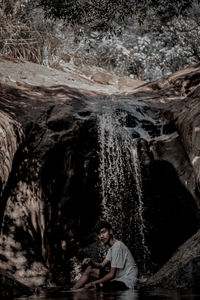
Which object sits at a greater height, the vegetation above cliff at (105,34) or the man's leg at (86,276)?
the vegetation above cliff at (105,34)

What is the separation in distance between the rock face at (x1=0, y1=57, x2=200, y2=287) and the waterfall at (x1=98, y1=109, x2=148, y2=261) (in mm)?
26

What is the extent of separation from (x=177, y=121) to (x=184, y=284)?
20.2 feet

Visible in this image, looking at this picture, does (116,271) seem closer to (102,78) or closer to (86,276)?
(86,276)

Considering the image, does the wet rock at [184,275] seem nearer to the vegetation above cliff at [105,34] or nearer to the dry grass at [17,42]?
the vegetation above cliff at [105,34]

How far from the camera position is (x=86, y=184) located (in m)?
9.22

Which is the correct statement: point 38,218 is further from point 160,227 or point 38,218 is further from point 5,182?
point 160,227

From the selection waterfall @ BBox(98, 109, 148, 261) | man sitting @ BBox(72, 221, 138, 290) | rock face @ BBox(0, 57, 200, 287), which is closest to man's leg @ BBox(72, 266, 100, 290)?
man sitting @ BBox(72, 221, 138, 290)

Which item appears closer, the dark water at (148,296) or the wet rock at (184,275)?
the dark water at (148,296)

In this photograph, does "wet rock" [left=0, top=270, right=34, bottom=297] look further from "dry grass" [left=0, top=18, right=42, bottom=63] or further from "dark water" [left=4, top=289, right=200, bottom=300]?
"dry grass" [left=0, top=18, right=42, bottom=63]

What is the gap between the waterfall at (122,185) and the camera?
29.4 feet

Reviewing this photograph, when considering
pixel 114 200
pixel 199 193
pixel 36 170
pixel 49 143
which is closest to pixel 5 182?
pixel 36 170

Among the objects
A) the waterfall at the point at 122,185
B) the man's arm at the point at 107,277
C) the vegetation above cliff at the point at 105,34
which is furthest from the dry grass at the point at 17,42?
the man's arm at the point at 107,277

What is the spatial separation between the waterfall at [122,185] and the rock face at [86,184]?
3cm

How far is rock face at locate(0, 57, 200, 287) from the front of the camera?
818 cm
